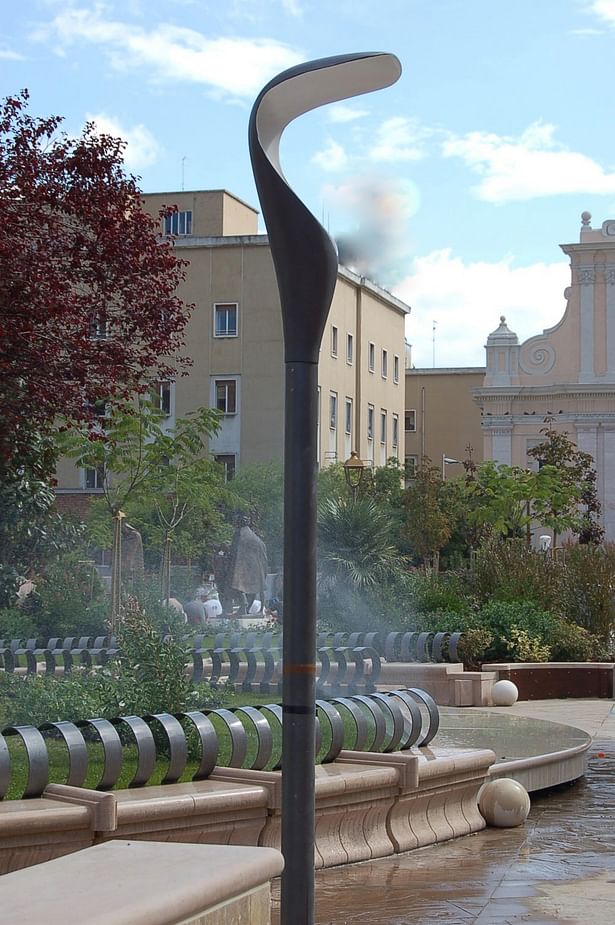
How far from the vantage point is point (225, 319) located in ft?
204

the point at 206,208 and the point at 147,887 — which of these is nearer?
the point at 147,887

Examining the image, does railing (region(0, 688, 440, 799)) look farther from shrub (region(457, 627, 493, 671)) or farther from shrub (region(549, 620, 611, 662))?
shrub (region(549, 620, 611, 662))

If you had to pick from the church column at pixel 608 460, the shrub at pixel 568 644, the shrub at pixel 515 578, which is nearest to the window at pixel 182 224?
the church column at pixel 608 460

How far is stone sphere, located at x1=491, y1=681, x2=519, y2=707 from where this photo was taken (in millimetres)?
16656

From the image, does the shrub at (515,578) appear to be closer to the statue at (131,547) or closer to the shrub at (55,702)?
the shrub at (55,702)

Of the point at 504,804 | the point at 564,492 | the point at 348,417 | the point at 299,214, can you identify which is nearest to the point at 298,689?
the point at 299,214

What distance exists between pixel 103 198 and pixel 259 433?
47637mm

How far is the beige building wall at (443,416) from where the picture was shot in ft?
297

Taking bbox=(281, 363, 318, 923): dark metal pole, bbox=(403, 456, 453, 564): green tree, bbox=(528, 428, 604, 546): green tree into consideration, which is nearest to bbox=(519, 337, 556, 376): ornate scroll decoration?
bbox=(528, 428, 604, 546): green tree

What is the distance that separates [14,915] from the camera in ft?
→ 11.4

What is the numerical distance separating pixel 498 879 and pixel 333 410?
57.8 m

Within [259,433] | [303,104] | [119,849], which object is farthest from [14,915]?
[259,433]

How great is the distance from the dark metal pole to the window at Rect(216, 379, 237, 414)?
189ft

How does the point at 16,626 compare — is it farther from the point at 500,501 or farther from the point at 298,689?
the point at 500,501
